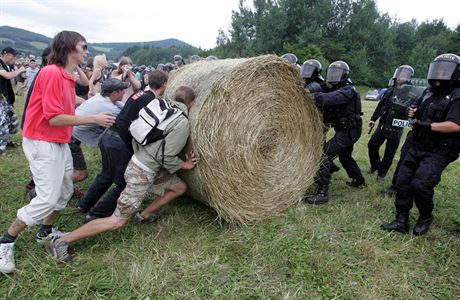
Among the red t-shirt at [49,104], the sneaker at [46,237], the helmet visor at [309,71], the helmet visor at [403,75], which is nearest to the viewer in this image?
the red t-shirt at [49,104]

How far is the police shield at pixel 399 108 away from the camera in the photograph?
5.70 meters

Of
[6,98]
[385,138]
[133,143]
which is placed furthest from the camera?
[6,98]

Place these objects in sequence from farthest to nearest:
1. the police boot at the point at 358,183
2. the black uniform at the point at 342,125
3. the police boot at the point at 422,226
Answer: the police boot at the point at 358,183
the black uniform at the point at 342,125
the police boot at the point at 422,226

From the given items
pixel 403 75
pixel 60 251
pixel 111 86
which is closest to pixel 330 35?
pixel 403 75

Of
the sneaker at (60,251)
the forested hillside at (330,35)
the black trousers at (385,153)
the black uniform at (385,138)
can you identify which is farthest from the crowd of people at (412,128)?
the forested hillside at (330,35)

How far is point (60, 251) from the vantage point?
3.38 metres

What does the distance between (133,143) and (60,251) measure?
1.27 metres

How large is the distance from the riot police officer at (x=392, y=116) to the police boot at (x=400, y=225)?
6.71 feet

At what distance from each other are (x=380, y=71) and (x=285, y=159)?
157ft

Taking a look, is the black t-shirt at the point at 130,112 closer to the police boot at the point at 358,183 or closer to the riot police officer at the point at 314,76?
the riot police officer at the point at 314,76

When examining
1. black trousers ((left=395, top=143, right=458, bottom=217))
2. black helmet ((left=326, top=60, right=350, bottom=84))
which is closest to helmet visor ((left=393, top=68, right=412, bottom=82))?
black helmet ((left=326, top=60, right=350, bottom=84))

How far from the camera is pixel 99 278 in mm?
3137

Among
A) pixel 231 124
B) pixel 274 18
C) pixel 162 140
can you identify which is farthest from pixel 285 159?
pixel 274 18

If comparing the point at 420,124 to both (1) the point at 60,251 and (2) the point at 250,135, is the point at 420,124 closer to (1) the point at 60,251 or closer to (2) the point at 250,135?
(2) the point at 250,135
